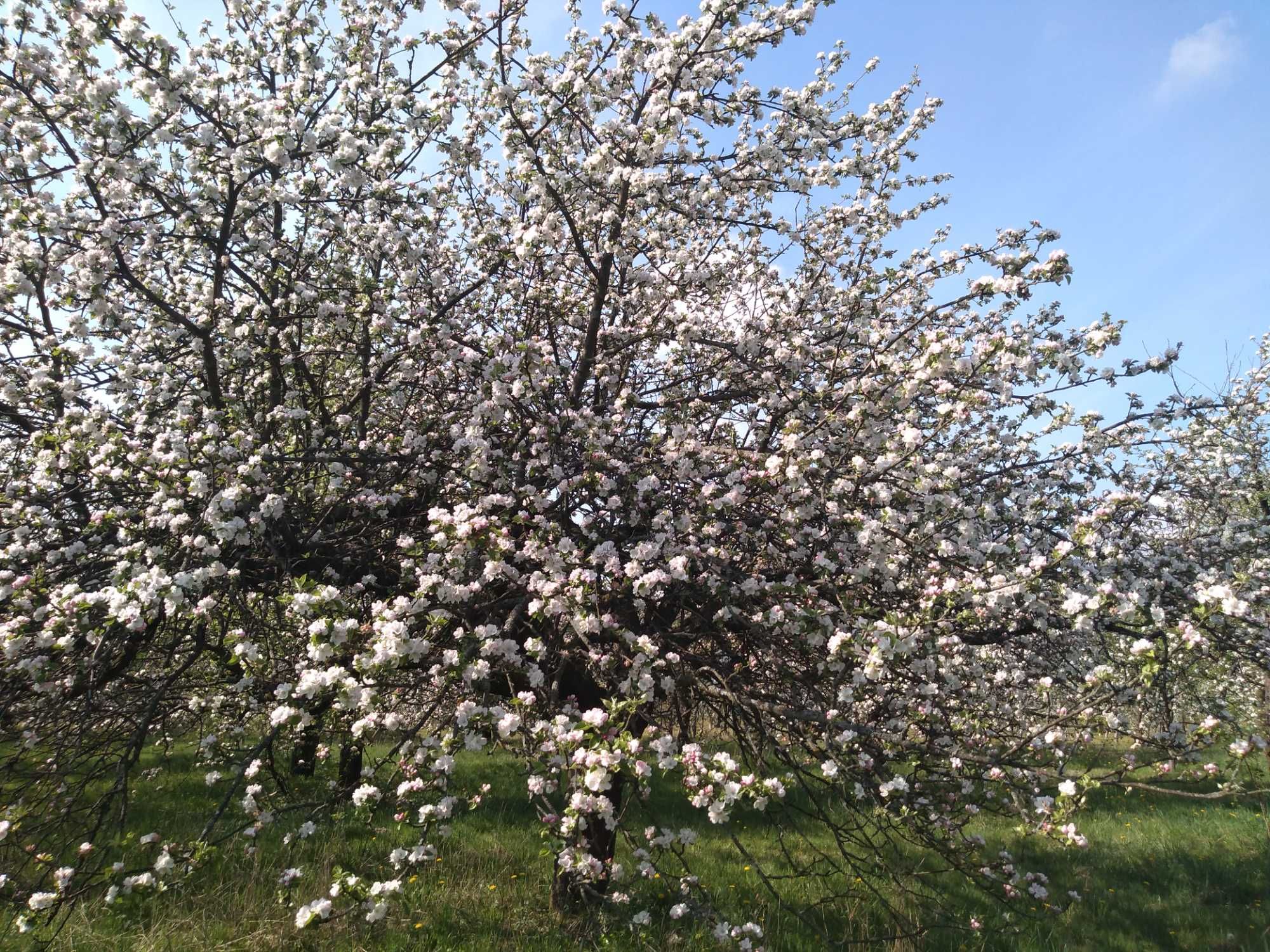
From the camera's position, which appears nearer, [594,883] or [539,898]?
[594,883]

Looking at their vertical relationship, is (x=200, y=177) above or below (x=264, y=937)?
above

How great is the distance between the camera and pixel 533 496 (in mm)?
5316

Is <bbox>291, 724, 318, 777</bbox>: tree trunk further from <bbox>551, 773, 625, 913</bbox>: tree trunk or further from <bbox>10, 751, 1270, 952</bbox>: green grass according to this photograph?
<bbox>551, 773, 625, 913</bbox>: tree trunk

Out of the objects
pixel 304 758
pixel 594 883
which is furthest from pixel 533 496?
pixel 304 758

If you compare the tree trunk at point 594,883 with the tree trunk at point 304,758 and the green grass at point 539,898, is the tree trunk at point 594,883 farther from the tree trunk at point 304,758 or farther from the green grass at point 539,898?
the tree trunk at point 304,758

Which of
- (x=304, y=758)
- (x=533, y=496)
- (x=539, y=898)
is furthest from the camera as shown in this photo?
(x=304, y=758)

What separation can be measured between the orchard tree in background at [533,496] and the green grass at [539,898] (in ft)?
1.89

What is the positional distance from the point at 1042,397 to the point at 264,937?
7.82m

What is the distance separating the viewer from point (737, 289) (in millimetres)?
8211

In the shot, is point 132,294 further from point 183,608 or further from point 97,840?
point 97,840

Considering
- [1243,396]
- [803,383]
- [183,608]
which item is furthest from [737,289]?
[1243,396]

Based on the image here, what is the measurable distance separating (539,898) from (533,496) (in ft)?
14.9

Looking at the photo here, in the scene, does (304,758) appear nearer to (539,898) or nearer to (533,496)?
(539,898)

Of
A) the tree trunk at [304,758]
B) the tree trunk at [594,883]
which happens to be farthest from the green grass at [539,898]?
the tree trunk at [304,758]
